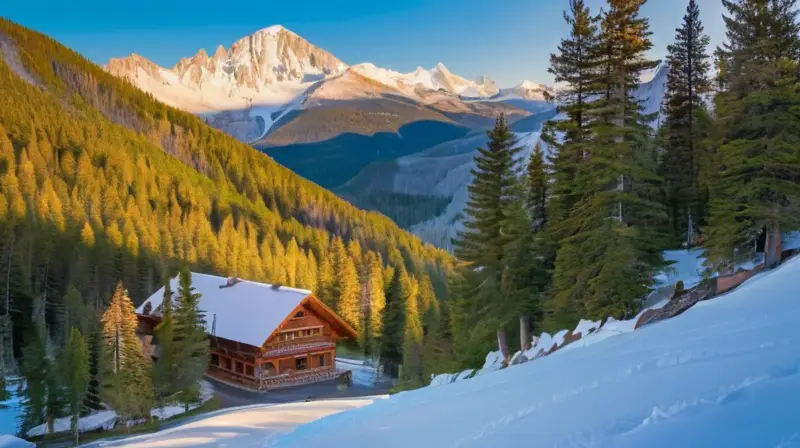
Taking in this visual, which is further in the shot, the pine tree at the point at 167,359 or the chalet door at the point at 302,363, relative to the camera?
the chalet door at the point at 302,363

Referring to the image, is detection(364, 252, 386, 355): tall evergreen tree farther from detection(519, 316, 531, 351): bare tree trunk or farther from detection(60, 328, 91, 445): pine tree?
detection(519, 316, 531, 351): bare tree trunk

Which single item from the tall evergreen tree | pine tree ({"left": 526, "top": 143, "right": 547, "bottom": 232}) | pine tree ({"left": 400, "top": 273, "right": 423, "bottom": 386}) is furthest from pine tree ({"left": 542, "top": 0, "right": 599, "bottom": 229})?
the tall evergreen tree

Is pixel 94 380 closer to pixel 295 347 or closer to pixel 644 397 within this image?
pixel 295 347

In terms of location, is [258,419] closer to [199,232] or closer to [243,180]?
[199,232]

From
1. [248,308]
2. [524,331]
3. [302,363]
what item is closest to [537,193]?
[524,331]

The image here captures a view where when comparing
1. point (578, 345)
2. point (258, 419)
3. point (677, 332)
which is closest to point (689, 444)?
point (677, 332)

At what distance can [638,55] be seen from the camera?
66.0 ft

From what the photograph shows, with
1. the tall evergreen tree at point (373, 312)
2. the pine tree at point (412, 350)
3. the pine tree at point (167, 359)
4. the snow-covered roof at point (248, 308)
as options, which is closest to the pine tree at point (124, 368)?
the pine tree at point (167, 359)

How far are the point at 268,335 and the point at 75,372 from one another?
12.4m

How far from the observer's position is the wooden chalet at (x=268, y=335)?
39.1m

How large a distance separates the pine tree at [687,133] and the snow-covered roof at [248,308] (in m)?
25.2

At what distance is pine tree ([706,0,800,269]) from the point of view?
53.0 ft

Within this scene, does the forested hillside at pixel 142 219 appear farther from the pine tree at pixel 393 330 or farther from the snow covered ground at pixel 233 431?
the snow covered ground at pixel 233 431

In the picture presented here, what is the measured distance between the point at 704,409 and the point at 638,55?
1758cm
